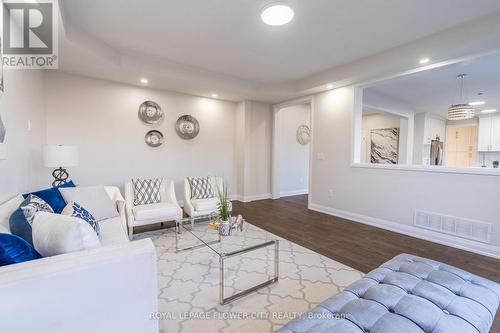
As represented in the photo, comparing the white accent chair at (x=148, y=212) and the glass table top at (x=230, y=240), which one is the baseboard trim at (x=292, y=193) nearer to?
the white accent chair at (x=148, y=212)

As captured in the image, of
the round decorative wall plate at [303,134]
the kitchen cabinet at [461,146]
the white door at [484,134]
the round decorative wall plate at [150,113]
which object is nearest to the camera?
the round decorative wall plate at [150,113]

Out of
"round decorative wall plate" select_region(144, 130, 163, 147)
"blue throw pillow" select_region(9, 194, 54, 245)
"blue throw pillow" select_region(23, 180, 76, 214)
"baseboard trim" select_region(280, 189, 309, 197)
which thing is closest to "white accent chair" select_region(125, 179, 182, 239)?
"blue throw pillow" select_region(23, 180, 76, 214)

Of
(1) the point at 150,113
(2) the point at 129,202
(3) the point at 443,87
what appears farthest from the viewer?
(3) the point at 443,87

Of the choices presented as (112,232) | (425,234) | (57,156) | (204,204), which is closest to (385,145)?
(425,234)

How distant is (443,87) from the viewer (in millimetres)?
4844

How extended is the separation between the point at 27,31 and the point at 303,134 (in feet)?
19.0

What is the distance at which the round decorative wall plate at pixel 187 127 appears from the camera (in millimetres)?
4859

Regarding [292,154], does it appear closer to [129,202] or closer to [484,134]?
[129,202]

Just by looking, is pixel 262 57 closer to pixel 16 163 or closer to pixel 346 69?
pixel 346 69

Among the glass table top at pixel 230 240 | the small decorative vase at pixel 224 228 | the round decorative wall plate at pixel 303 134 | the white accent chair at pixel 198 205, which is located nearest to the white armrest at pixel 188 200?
the white accent chair at pixel 198 205

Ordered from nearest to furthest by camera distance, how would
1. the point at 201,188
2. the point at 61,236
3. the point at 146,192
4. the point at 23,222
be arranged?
the point at 61,236 → the point at 23,222 → the point at 146,192 → the point at 201,188

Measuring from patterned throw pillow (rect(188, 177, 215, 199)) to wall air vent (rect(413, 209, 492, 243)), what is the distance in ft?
10.5

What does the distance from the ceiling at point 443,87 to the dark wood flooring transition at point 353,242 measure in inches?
92.9

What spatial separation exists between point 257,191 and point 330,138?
7.43ft
